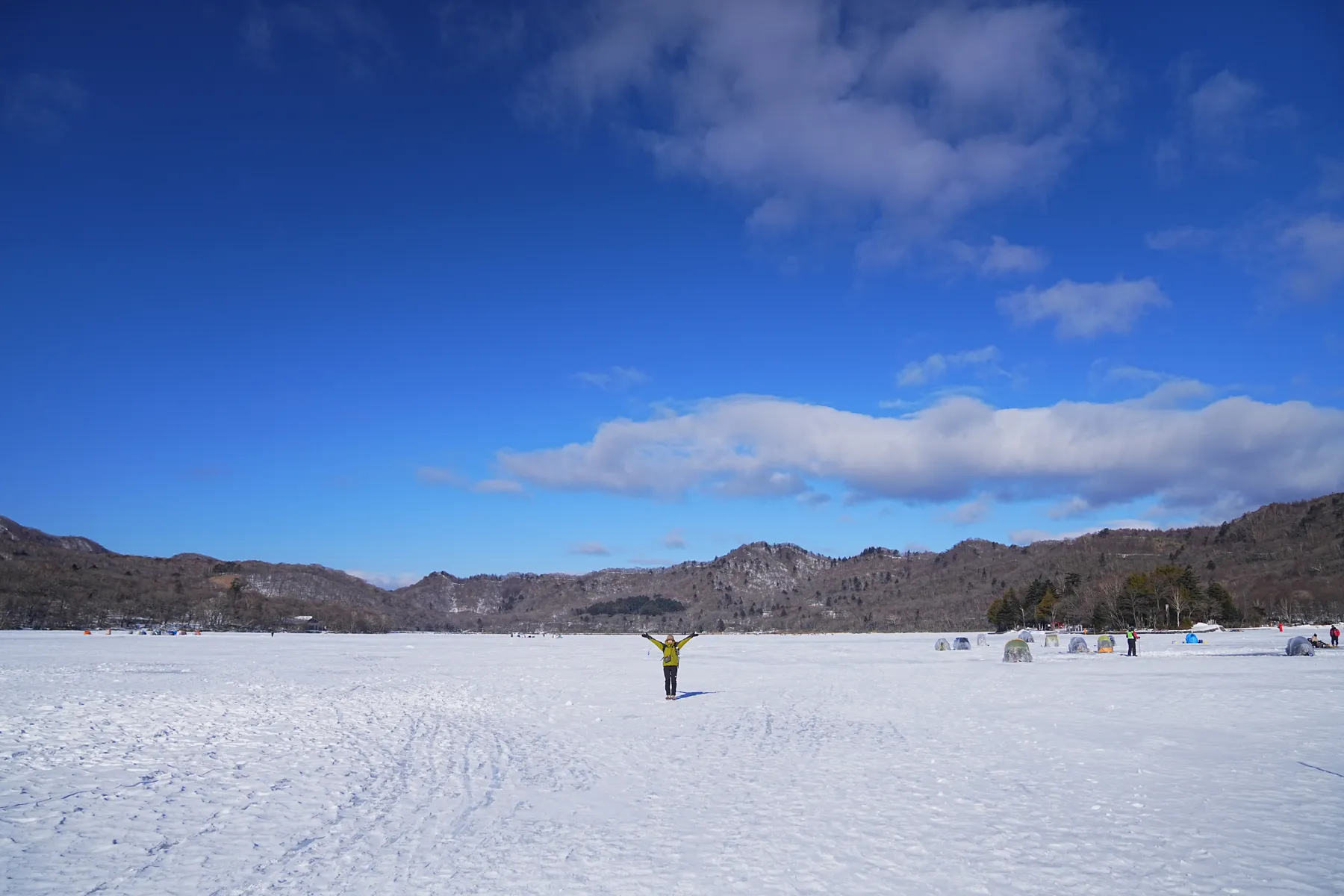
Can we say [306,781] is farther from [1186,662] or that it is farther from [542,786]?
[1186,662]

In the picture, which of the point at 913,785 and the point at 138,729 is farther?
the point at 138,729

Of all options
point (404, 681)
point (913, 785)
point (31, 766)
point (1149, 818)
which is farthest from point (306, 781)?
point (404, 681)

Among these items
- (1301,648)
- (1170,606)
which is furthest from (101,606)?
(1301,648)

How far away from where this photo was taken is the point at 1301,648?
141 ft

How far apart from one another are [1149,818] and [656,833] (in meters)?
6.24

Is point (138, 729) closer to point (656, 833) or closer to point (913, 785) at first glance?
point (656, 833)

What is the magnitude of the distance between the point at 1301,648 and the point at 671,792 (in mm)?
45357

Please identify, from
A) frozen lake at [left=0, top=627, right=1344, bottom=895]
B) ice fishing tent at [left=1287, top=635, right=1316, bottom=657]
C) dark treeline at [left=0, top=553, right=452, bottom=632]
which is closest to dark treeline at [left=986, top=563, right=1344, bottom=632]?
ice fishing tent at [left=1287, top=635, right=1316, bottom=657]

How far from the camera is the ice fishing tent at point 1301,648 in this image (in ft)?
140

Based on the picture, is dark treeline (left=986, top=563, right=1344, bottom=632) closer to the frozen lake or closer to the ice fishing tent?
the ice fishing tent

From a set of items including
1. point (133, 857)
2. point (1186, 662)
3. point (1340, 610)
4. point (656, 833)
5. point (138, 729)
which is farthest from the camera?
point (1340, 610)

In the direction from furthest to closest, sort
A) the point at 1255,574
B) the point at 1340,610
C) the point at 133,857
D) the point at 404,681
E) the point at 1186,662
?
the point at 1255,574 < the point at 1340,610 < the point at 1186,662 < the point at 404,681 < the point at 133,857

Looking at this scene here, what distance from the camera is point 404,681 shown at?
32562 millimetres

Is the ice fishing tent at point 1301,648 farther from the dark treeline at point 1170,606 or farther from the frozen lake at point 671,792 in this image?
the dark treeline at point 1170,606
